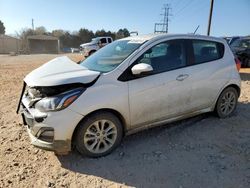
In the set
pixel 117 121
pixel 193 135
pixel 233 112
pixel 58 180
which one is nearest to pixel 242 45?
pixel 233 112

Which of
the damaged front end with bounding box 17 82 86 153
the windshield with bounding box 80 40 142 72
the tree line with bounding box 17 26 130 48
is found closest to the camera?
the damaged front end with bounding box 17 82 86 153

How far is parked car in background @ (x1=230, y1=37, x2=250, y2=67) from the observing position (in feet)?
46.1

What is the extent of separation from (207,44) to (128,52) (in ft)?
5.55

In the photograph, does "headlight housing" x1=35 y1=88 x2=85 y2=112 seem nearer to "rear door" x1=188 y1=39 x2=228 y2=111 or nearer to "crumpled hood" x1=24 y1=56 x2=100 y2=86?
"crumpled hood" x1=24 y1=56 x2=100 y2=86

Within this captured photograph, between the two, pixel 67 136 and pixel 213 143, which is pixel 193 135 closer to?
pixel 213 143

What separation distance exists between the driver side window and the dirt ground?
1.16m

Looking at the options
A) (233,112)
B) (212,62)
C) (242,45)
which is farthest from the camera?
(242,45)

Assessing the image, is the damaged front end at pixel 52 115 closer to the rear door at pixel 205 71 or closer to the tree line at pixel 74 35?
the rear door at pixel 205 71

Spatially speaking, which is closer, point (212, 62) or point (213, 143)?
point (213, 143)

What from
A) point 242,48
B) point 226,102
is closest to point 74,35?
point 242,48

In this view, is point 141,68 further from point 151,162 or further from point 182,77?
point 151,162

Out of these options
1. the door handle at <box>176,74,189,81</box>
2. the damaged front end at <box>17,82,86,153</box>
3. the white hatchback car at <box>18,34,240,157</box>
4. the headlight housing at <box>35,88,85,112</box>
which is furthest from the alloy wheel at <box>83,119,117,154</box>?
the door handle at <box>176,74,189,81</box>

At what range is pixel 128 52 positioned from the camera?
4.33 metres

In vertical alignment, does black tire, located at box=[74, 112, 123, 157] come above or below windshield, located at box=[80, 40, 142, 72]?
below
